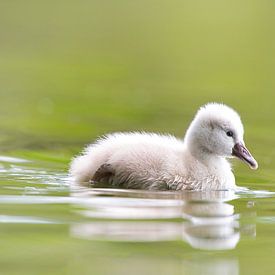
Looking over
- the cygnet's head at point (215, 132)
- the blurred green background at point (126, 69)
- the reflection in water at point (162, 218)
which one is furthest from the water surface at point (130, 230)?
the blurred green background at point (126, 69)

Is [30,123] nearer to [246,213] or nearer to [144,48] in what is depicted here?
[246,213]

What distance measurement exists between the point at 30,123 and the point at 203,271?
6588 millimetres

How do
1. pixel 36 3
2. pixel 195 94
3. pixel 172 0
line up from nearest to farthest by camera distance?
pixel 195 94, pixel 36 3, pixel 172 0

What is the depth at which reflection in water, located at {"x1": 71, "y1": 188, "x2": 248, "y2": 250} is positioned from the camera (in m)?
6.74

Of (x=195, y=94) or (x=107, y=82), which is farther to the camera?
(x=107, y=82)

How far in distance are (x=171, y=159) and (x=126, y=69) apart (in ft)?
36.0

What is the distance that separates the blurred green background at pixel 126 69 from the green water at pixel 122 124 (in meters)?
0.03

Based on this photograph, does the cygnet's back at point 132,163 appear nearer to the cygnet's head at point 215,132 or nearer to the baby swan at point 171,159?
the baby swan at point 171,159

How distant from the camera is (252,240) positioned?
6844 mm

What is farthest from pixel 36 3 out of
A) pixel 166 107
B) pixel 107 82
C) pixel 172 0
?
pixel 166 107

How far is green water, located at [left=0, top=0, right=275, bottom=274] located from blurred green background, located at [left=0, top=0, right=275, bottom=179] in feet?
0.11

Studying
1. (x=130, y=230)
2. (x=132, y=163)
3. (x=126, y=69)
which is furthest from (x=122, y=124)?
(x=126, y=69)

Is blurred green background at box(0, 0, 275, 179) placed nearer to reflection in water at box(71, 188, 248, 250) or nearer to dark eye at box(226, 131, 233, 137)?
dark eye at box(226, 131, 233, 137)

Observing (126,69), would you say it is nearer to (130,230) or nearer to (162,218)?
(162,218)
